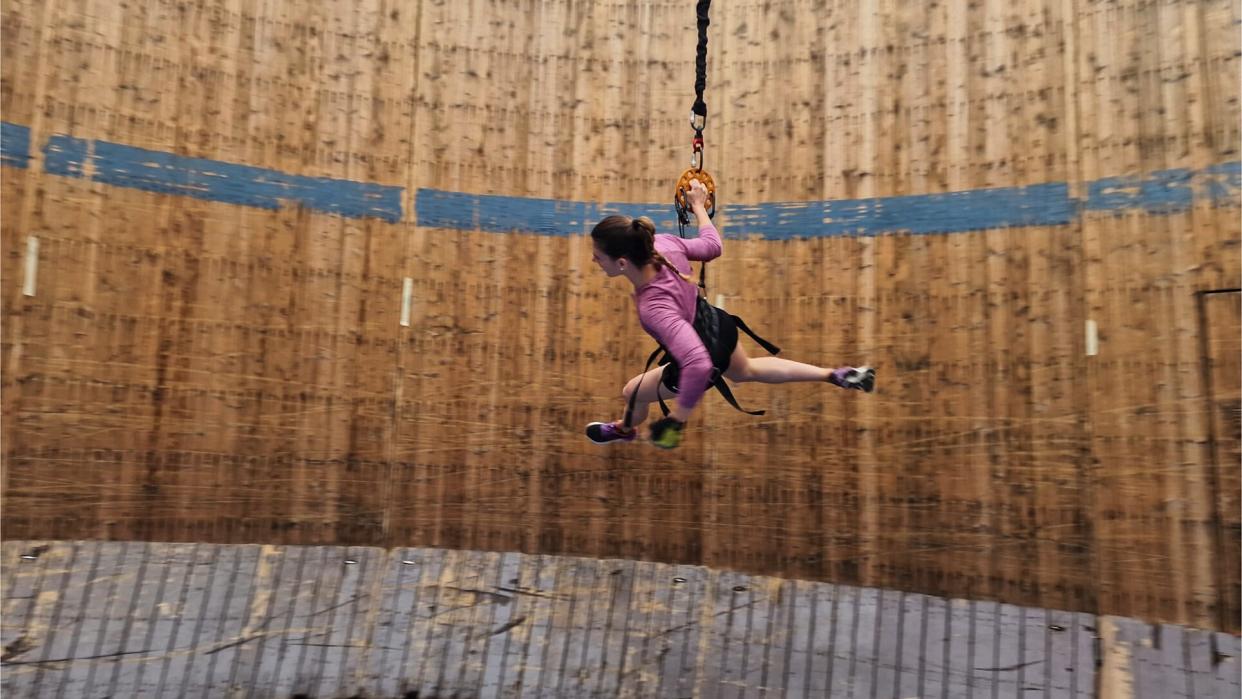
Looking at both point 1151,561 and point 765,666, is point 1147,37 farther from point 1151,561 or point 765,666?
point 765,666

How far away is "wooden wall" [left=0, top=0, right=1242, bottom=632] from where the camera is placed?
178 inches

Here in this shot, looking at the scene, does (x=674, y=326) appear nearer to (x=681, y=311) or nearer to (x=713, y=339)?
(x=681, y=311)

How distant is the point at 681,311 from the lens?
119 inches

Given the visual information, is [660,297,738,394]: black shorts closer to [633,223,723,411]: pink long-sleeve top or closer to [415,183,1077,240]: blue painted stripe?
[633,223,723,411]: pink long-sleeve top

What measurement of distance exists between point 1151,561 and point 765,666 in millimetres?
2370

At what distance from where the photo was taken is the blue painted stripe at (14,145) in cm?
480

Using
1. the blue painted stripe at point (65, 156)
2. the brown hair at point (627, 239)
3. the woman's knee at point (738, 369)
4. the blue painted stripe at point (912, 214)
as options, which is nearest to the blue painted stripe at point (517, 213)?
the blue painted stripe at point (912, 214)

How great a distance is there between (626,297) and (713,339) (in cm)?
238

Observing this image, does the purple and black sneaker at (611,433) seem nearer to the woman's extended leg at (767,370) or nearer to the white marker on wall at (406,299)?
the woman's extended leg at (767,370)

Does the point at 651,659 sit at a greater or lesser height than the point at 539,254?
lesser

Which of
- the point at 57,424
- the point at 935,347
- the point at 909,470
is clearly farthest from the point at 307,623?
the point at 935,347

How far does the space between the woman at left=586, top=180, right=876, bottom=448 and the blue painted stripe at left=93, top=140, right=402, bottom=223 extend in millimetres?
2997

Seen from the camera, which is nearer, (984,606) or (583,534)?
(984,606)

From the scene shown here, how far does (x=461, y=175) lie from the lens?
555cm
